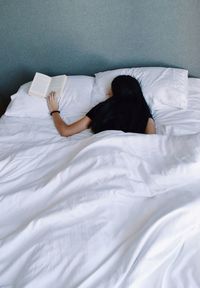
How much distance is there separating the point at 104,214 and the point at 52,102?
1043 mm

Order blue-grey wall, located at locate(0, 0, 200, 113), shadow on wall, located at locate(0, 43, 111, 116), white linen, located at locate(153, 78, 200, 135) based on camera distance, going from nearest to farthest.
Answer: white linen, located at locate(153, 78, 200, 135) → blue-grey wall, located at locate(0, 0, 200, 113) → shadow on wall, located at locate(0, 43, 111, 116)

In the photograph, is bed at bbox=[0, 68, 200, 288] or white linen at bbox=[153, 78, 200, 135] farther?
white linen at bbox=[153, 78, 200, 135]

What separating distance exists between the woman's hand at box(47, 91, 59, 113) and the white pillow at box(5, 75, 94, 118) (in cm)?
4

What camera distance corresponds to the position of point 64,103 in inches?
76.4

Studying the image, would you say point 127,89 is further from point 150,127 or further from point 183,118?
point 183,118

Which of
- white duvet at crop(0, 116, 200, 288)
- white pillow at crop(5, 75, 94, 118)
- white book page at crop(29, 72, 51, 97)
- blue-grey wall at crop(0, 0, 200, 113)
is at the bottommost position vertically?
white duvet at crop(0, 116, 200, 288)

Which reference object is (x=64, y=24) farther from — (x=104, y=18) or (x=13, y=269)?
(x=13, y=269)

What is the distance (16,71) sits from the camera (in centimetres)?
231

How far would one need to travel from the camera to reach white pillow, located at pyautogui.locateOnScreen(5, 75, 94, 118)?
75.0 inches

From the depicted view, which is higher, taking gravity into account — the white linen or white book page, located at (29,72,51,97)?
white book page, located at (29,72,51,97)

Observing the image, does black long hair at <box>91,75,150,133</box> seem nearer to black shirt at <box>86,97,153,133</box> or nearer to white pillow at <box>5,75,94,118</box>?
black shirt at <box>86,97,153,133</box>

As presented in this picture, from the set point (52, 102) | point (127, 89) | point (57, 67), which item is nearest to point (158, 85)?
point (127, 89)

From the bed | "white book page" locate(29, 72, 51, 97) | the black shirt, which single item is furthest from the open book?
the bed

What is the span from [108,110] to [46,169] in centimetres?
54
